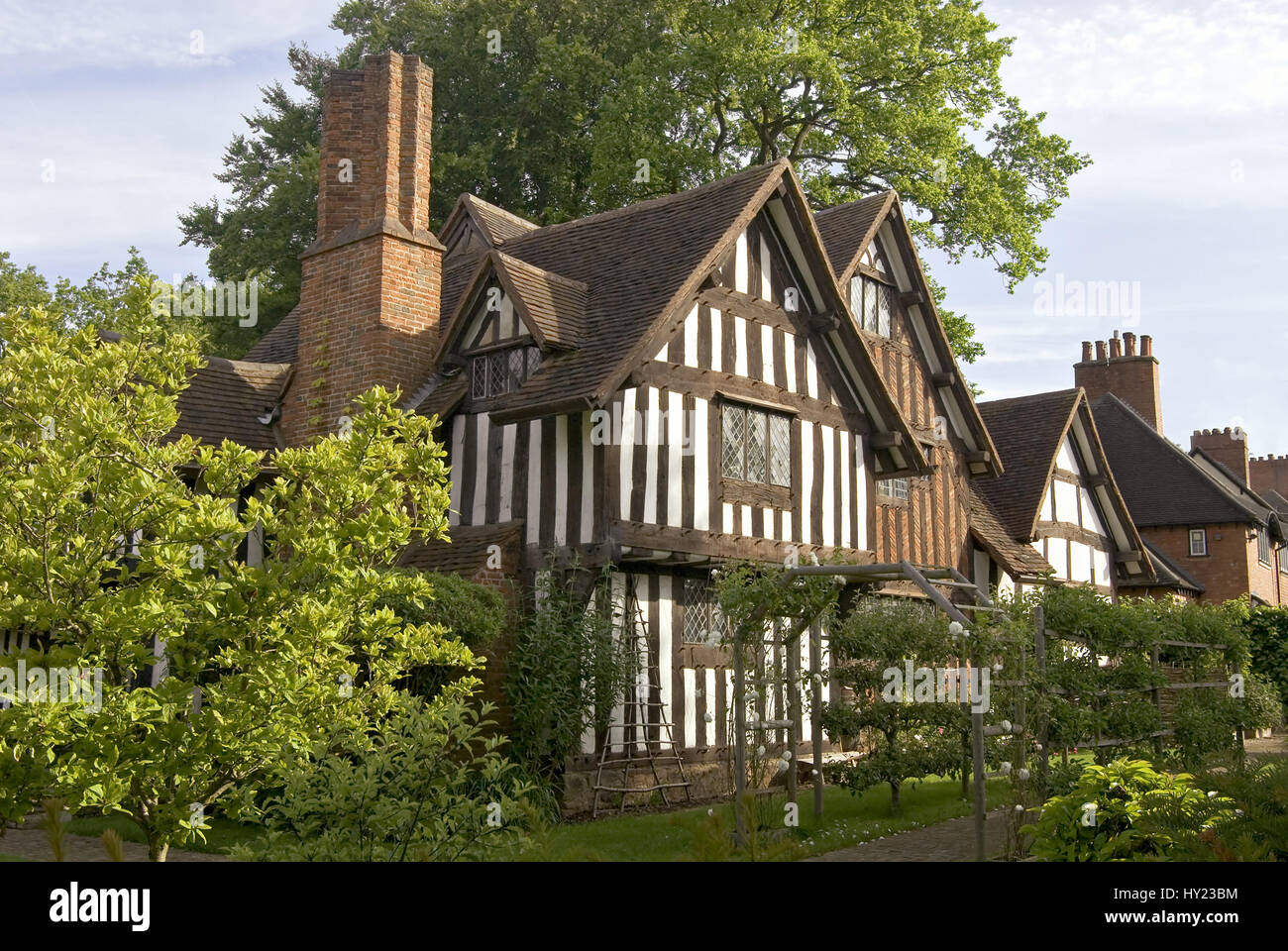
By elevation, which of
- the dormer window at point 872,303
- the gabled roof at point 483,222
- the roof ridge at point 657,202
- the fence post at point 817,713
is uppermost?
the gabled roof at point 483,222

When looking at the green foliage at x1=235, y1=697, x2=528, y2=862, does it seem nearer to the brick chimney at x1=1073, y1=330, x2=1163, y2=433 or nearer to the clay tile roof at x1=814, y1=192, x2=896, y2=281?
the clay tile roof at x1=814, y1=192, x2=896, y2=281

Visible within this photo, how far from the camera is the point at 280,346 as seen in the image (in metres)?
20.9

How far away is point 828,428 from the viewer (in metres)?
A: 18.0

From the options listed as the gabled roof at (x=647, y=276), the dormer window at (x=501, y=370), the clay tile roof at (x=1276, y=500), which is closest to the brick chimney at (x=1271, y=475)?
the clay tile roof at (x=1276, y=500)

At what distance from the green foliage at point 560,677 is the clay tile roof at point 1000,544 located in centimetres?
1079

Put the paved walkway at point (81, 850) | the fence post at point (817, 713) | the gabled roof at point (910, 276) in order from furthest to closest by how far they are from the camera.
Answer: the gabled roof at point (910, 276)
the fence post at point (817, 713)
the paved walkway at point (81, 850)

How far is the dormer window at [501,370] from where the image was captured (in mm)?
16031

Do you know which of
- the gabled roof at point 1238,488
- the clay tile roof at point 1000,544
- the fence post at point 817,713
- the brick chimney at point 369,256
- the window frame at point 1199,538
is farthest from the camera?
the gabled roof at point 1238,488

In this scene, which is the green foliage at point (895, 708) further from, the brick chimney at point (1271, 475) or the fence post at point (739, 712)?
the brick chimney at point (1271, 475)

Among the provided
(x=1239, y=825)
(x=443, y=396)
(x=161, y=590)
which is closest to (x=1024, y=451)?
(x=443, y=396)
